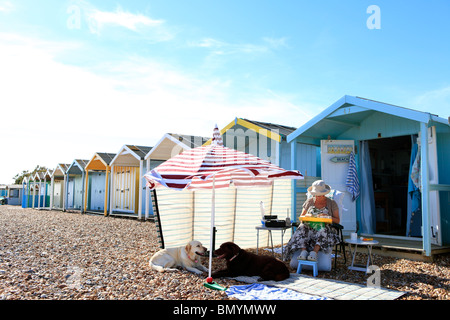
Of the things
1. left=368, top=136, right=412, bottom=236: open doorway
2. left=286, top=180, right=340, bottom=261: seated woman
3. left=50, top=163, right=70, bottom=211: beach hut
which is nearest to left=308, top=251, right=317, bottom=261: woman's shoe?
left=286, top=180, right=340, bottom=261: seated woman

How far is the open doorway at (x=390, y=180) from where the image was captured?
882 cm

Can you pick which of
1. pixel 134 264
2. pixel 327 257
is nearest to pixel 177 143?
pixel 134 264

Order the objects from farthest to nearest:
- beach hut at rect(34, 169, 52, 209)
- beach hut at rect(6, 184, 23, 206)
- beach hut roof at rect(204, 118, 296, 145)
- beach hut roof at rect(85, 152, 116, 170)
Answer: beach hut at rect(6, 184, 23, 206)
beach hut at rect(34, 169, 52, 209)
beach hut roof at rect(85, 152, 116, 170)
beach hut roof at rect(204, 118, 296, 145)

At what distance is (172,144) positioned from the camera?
37.3 feet

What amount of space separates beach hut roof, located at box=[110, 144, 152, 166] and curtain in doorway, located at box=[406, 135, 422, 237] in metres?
8.46

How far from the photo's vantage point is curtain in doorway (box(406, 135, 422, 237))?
21.6 ft

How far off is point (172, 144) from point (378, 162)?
19.7 ft

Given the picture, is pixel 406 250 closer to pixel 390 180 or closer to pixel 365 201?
pixel 365 201

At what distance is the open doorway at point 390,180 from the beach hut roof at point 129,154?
749 centimetres

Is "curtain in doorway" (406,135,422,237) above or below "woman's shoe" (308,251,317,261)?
above

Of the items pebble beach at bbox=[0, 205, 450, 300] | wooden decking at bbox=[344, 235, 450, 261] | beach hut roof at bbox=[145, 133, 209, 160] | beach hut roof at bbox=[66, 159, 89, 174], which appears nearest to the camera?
pebble beach at bbox=[0, 205, 450, 300]
